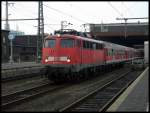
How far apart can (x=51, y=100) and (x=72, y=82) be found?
30.4 ft

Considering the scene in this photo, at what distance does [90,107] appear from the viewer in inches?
543

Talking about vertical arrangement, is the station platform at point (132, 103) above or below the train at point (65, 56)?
below

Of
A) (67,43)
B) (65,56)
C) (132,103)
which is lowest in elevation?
(132,103)

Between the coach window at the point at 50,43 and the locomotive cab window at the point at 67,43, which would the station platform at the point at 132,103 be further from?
the coach window at the point at 50,43

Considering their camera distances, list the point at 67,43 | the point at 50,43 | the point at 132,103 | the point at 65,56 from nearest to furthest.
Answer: the point at 132,103, the point at 65,56, the point at 67,43, the point at 50,43

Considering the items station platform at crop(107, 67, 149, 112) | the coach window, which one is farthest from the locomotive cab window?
station platform at crop(107, 67, 149, 112)

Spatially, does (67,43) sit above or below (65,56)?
above

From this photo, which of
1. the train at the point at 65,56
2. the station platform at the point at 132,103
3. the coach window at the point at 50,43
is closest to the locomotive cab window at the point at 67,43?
the train at the point at 65,56

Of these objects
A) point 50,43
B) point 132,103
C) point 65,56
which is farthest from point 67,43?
point 132,103

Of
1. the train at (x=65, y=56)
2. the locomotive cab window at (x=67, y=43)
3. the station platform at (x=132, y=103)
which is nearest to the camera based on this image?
the station platform at (x=132, y=103)

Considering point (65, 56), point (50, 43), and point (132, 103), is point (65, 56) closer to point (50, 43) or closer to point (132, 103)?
point (50, 43)

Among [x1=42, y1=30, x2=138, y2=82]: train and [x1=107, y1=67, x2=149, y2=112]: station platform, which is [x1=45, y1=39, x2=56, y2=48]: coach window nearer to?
[x1=42, y1=30, x2=138, y2=82]: train

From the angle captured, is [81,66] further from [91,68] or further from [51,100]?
[51,100]

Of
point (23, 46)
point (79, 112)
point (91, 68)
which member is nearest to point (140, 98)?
point (79, 112)
